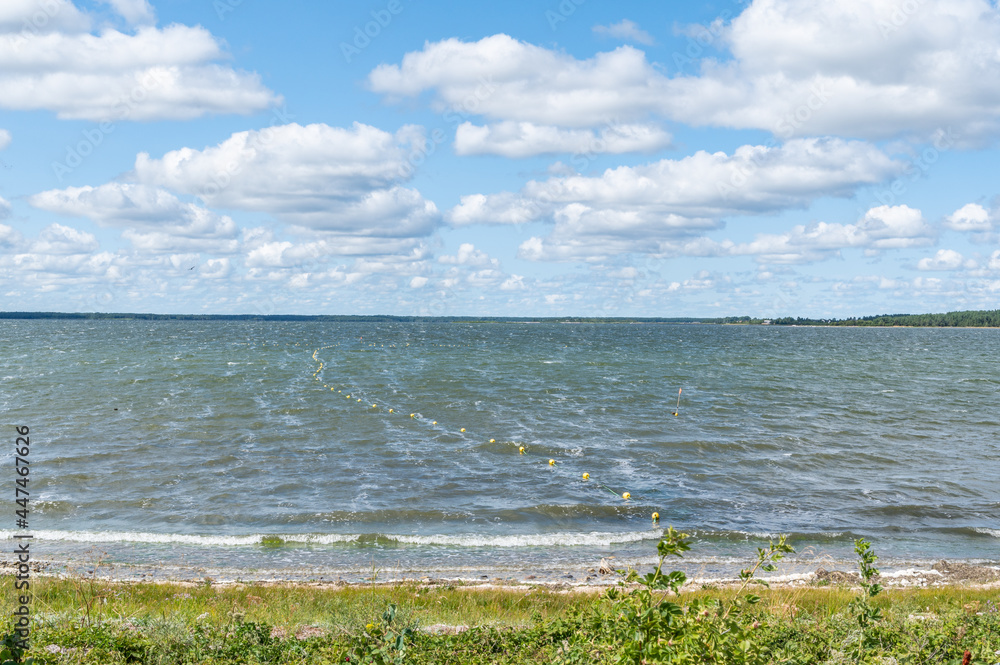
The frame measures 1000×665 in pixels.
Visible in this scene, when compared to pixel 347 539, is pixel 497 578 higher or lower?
higher

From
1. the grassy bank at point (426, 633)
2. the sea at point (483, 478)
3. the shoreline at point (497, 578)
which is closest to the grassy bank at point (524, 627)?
the grassy bank at point (426, 633)

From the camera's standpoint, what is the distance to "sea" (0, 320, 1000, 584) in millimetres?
17797

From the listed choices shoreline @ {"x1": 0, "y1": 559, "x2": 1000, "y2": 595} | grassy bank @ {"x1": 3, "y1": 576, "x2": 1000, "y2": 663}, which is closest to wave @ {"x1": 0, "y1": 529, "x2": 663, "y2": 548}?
shoreline @ {"x1": 0, "y1": 559, "x2": 1000, "y2": 595}

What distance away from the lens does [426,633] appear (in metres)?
8.84

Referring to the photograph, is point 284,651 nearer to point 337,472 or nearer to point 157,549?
point 157,549

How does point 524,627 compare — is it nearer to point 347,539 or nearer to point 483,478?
point 347,539

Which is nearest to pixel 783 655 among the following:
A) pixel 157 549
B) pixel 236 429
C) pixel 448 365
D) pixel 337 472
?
pixel 157 549

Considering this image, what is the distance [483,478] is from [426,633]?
54.1ft

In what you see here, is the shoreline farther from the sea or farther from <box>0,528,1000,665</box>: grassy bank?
<box>0,528,1000,665</box>: grassy bank

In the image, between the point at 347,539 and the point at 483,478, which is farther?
the point at 483,478

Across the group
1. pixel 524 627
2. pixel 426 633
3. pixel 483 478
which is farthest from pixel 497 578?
pixel 483 478

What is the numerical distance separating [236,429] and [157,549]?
16711 millimetres

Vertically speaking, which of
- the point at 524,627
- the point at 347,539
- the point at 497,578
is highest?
the point at 524,627

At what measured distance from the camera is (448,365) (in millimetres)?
72812
